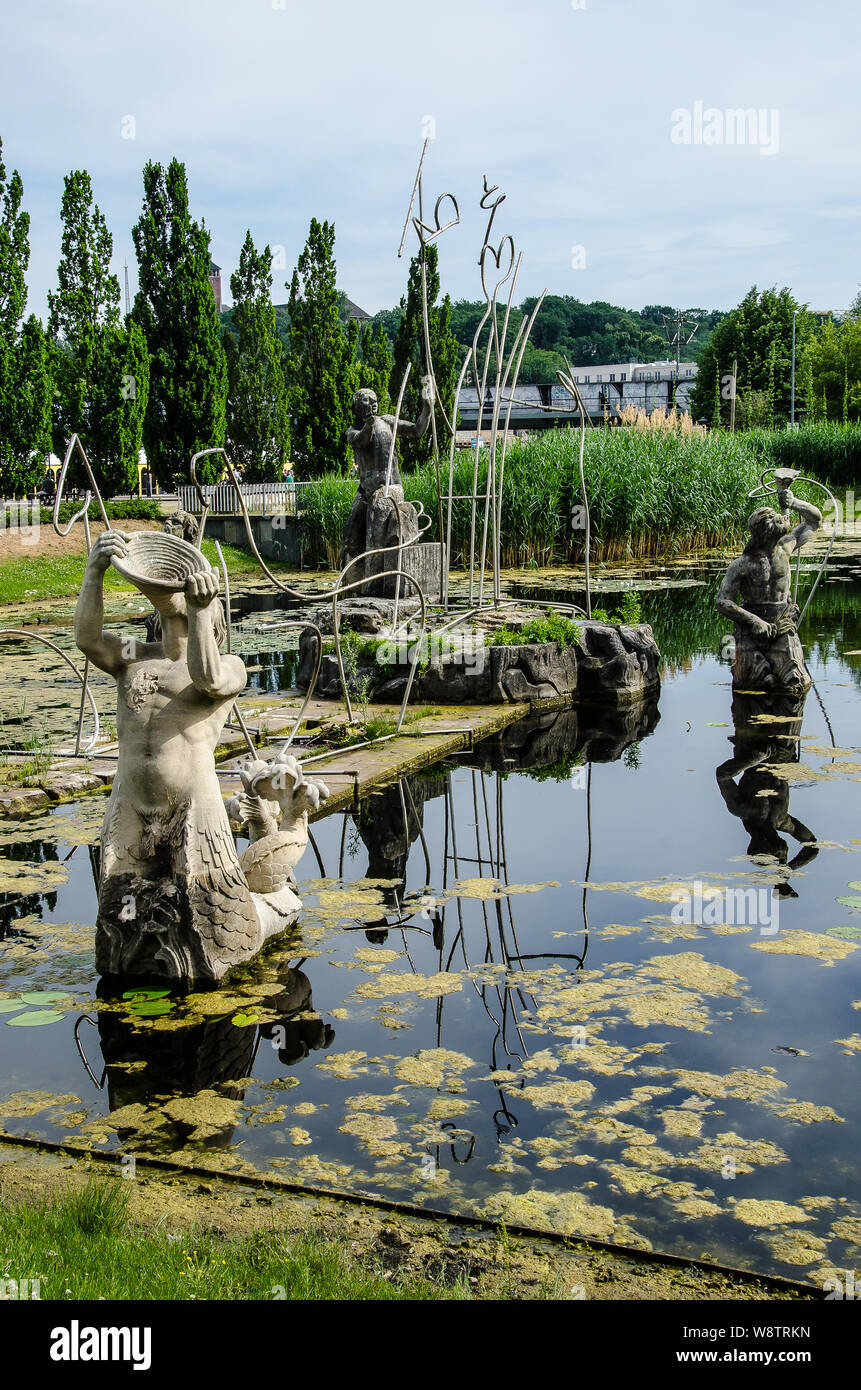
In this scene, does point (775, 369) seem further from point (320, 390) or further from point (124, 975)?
point (124, 975)

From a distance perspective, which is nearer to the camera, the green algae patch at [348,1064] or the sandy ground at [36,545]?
the green algae patch at [348,1064]

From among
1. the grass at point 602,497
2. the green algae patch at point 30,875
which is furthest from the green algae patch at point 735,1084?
the grass at point 602,497

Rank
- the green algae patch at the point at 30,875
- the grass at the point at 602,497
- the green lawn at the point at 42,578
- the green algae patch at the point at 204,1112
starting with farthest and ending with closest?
the grass at the point at 602,497, the green lawn at the point at 42,578, the green algae patch at the point at 30,875, the green algae patch at the point at 204,1112

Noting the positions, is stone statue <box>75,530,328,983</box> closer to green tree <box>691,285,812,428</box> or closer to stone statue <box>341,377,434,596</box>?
stone statue <box>341,377,434,596</box>

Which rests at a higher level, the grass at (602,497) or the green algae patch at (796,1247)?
the grass at (602,497)

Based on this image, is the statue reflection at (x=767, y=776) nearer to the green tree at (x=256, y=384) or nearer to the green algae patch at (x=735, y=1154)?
the green algae patch at (x=735, y=1154)

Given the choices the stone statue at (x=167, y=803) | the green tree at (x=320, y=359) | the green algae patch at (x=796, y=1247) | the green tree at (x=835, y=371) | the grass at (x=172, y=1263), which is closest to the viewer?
the grass at (x=172, y=1263)

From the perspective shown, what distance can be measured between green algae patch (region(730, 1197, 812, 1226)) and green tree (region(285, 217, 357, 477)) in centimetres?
2416

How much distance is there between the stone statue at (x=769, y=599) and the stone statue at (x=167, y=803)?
536 centimetres

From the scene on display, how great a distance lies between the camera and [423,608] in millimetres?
8047

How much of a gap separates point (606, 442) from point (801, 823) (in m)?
14.3

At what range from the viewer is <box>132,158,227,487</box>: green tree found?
23.9 metres

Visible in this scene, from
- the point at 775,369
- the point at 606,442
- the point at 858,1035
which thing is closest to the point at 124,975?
the point at 858,1035

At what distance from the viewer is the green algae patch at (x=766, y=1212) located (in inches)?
111
